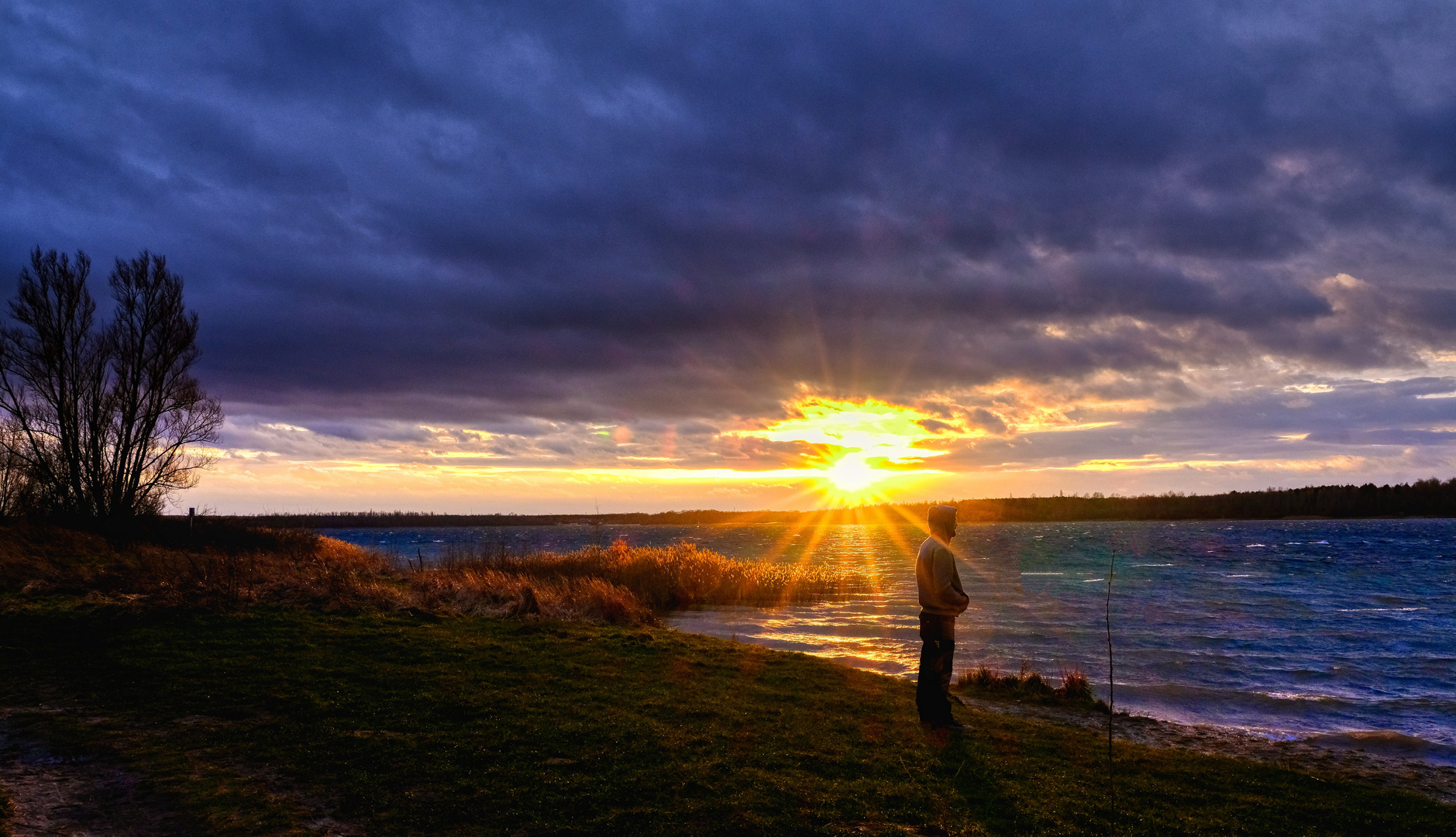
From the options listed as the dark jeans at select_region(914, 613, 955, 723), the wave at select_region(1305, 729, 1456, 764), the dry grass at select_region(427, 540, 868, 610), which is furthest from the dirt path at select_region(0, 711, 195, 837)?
the dry grass at select_region(427, 540, 868, 610)

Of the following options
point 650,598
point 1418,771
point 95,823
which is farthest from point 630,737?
point 650,598

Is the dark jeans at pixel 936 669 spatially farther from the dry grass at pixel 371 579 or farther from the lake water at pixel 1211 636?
the dry grass at pixel 371 579

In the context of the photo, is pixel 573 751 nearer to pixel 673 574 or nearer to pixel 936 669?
pixel 936 669

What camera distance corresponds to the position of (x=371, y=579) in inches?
906

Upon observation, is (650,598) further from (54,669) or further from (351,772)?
(351,772)

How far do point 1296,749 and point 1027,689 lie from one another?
3.95 metres

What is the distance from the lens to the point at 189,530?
34281 mm

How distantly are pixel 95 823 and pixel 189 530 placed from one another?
33119 millimetres

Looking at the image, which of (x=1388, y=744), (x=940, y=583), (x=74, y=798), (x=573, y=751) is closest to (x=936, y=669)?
(x=940, y=583)

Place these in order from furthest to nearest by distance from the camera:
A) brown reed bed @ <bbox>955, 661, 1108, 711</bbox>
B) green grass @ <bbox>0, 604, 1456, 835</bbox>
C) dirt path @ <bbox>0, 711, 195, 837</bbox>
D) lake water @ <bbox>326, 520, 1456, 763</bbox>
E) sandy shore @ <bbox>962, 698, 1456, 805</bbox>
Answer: lake water @ <bbox>326, 520, 1456, 763</bbox> < brown reed bed @ <bbox>955, 661, 1108, 711</bbox> < sandy shore @ <bbox>962, 698, 1456, 805</bbox> < green grass @ <bbox>0, 604, 1456, 835</bbox> < dirt path @ <bbox>0, 711, 195, 837</bbox>

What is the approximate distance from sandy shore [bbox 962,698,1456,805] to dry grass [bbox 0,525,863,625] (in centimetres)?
1031

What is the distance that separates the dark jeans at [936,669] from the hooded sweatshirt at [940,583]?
0.42ft

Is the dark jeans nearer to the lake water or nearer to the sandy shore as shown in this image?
the sandy shore

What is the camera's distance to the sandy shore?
32.6 feet
